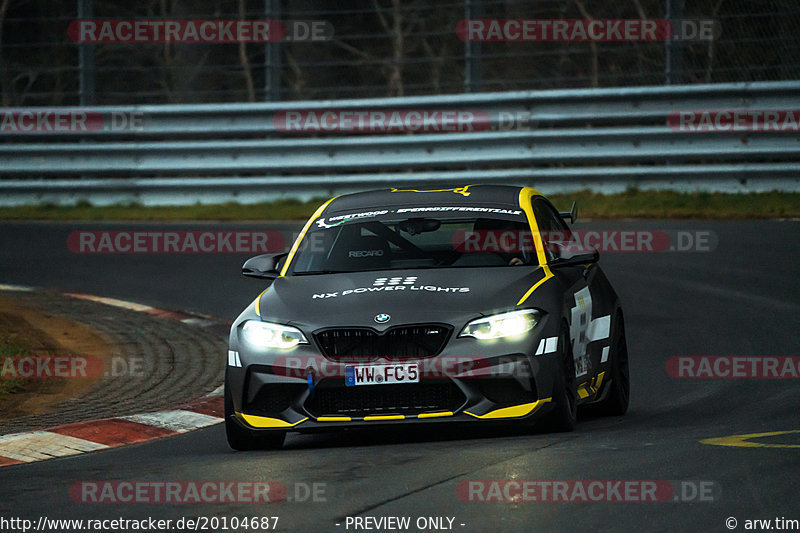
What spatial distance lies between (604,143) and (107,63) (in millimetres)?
10054

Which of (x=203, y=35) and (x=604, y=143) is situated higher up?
(x=203, y=35)

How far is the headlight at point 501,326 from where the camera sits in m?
7.58

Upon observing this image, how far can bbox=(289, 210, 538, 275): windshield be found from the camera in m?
8.62

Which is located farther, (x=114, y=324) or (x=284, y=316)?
(x=114, y=324)

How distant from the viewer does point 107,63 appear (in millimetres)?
24891

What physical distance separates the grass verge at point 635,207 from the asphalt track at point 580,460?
4.48 meters

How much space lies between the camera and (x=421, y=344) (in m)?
7.57

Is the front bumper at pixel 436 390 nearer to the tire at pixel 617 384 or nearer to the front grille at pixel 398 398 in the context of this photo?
the front grille at pixel 398 398

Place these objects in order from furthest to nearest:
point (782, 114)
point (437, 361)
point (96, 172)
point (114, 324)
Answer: point (96, 172) → point (782, 114) → point (114, 324) → point (437, 361)

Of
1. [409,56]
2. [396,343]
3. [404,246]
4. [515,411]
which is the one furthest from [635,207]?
[396,343]

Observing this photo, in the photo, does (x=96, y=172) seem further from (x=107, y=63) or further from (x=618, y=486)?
(x=618, y=486)

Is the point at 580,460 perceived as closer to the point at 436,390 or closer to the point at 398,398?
the point at 436,390

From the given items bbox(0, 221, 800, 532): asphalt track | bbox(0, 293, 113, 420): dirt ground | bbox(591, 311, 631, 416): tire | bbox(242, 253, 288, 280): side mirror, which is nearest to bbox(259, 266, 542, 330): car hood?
bbox(242, 253, 288, 280): side mirror

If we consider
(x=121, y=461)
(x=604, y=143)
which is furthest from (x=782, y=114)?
(x=121, y=461)
